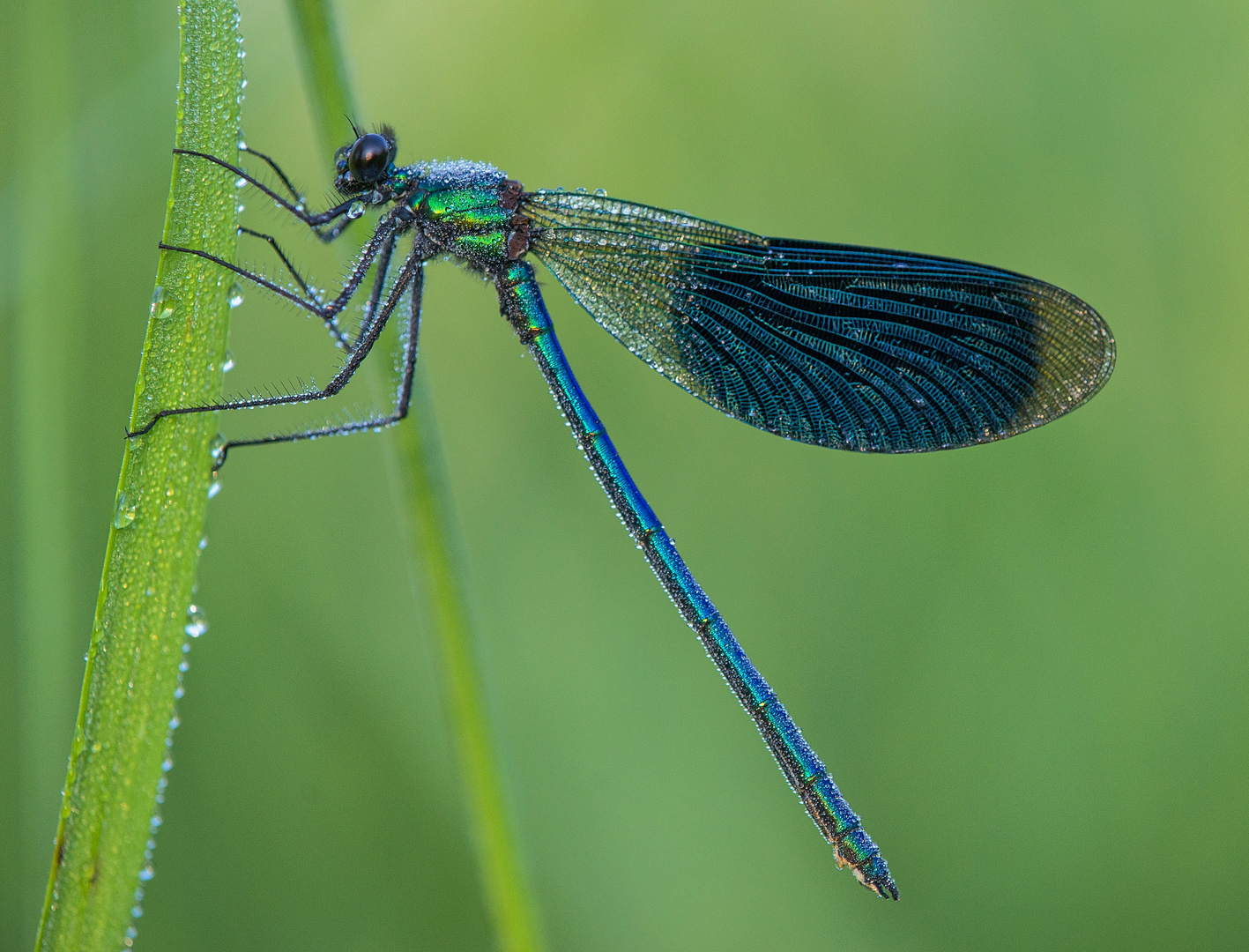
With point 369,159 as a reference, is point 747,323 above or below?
below

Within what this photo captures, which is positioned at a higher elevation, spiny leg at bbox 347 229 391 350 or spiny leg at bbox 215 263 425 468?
spiny leg at bbox 347 229 391 350

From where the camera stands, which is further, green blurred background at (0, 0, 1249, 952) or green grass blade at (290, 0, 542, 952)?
green blurred background at (0, 0, 1249, 952)

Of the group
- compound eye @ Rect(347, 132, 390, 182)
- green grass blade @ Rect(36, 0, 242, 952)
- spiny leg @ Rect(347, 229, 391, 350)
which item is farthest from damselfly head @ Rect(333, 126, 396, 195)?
green grass blade @ Rect(36, 0, 242, 952)

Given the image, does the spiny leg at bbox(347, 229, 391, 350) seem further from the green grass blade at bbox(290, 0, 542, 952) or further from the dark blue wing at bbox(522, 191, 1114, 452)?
the green grass blade at bbox(290, 0, 542, 952)

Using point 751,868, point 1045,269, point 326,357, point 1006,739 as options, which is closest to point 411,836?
point 751,868

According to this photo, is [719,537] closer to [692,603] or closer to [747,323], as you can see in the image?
[692,603]

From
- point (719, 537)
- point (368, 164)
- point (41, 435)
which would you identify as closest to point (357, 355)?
point (368, 164)
